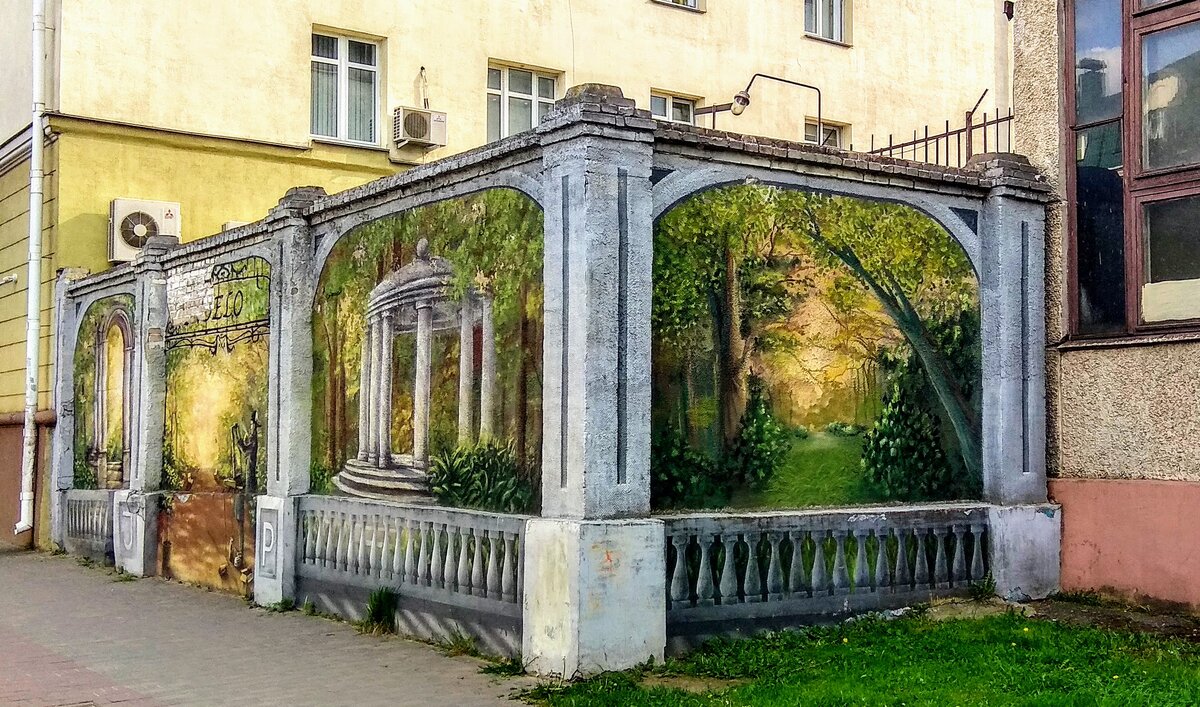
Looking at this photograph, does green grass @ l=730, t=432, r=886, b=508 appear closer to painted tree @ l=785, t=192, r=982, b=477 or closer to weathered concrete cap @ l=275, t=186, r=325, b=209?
painted tree @ l=785, t=192, r=982, b=477

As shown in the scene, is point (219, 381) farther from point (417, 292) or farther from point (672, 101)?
point (672, 101)

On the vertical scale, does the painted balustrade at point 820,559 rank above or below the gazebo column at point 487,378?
below

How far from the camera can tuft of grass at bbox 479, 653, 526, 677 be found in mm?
7770

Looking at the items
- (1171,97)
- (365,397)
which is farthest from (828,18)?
(365,397)

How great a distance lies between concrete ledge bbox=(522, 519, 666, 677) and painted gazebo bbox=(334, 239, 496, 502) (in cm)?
120

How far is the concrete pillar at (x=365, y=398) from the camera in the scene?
9.94 metres

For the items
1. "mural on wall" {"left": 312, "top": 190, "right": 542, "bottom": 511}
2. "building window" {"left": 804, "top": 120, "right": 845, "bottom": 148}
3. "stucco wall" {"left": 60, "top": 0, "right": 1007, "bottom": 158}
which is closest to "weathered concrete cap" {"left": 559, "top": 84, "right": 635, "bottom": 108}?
"mural on wall" {"left": 312, "top": 190, "right": 542, "bottom": 511}

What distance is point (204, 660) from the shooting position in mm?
8625

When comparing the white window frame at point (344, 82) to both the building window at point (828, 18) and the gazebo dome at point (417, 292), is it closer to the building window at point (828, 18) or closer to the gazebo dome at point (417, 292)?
the building window at point (828, 18)

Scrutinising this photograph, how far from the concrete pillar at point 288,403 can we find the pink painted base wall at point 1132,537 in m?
5.82

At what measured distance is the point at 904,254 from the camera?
938cm

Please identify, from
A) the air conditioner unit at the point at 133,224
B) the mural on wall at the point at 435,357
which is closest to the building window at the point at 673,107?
the air conditioner unit at the point at 133,224

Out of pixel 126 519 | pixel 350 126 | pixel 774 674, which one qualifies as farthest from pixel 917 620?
pixel 350 126

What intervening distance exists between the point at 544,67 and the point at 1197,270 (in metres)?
11.9
